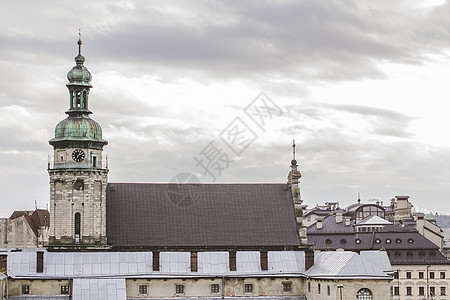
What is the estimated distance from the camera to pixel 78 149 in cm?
9806

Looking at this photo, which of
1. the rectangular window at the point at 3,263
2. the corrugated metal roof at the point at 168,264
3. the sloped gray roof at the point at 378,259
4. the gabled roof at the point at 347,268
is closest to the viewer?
the gabled roof at the point at 347,268

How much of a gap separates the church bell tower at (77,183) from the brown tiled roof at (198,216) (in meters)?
2.22

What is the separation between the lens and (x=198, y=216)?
10069 centimetres

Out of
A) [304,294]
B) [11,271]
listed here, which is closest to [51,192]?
[11,271]

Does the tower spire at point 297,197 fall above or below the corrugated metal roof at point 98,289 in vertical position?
above

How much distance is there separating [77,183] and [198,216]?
541 inches

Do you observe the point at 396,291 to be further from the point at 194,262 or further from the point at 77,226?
the point at 77,226

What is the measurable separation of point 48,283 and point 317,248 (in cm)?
6804

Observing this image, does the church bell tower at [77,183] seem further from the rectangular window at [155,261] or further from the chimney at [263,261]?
the chimney at [263,261]

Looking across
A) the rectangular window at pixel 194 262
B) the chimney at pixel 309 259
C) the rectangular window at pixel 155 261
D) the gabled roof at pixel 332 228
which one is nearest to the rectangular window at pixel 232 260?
the rectangular window at pixel 194 262

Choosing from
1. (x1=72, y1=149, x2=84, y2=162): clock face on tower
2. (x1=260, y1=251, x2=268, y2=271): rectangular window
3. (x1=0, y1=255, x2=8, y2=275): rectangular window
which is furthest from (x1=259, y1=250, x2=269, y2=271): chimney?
(x1=0, y1=255, x2=8, y2=275): rectangular window

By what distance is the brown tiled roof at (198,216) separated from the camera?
98.4 m

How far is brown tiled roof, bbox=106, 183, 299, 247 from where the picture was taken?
3873 inches

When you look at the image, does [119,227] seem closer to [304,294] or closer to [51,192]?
[51,192]
